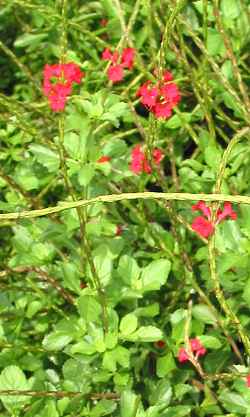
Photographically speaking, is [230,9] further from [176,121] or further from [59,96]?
[59,96]

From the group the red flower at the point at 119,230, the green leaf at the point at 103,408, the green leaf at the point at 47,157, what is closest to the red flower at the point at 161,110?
the green leaf at the point at 47,157

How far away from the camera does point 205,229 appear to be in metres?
1.51

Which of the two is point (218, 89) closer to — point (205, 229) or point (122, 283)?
point (205, 229)

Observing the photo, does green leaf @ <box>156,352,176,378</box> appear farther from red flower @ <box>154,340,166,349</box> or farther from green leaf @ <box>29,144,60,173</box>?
green leaf @ <box>29,144,60,173</box>

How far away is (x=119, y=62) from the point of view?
1.78 meters

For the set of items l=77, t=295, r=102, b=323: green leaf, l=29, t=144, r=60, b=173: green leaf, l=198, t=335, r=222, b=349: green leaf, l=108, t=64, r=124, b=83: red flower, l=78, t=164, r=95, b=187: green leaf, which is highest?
l=108, t=64, r=124, b=83: red flower

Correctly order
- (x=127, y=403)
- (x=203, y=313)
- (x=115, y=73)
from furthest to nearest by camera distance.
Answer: (x=115, y=73)
(x=203, y=313)
(x=127, y=403)

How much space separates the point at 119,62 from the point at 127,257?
557 mm

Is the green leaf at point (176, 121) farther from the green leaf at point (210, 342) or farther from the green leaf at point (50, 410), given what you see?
the green leaf at point (50, 410)

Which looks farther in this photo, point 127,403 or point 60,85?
point 60,85

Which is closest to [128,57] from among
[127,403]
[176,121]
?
[176,121]

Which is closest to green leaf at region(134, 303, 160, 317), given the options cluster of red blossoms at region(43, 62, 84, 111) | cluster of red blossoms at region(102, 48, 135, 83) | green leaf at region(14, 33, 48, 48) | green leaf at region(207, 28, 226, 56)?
cluster of red blossoms at region(43, 62, 84, 111)

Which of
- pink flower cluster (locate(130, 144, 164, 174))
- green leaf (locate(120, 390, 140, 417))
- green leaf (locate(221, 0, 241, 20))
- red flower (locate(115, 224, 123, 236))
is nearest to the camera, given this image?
green leaf (locate(120, 390, 140, 417))

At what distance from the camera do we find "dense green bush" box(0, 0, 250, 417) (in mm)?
1430
